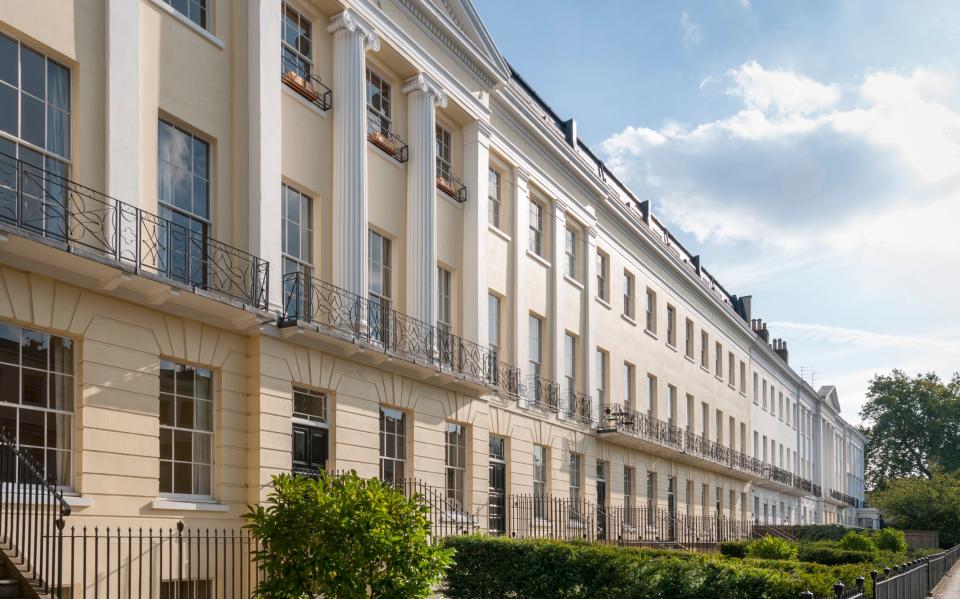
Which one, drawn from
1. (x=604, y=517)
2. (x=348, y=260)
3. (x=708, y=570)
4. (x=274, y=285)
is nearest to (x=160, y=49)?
(x=274, y=285)

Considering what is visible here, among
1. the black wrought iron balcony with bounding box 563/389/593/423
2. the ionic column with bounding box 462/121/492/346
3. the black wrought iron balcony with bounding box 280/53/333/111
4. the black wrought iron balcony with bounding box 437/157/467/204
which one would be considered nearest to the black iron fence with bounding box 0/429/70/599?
the black wrought iron balcony with bounding box 280/53/333/111

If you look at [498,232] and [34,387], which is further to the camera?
[498,232]

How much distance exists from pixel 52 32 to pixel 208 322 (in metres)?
4.45

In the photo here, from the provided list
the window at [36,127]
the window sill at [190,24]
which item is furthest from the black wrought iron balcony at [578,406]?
the window at [36,127]

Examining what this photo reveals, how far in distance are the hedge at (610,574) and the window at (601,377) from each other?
14.1 m

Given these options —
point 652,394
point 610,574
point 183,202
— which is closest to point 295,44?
point 183,202

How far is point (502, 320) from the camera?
25062 mm

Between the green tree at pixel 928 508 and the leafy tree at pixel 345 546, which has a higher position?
the leafy tree at pixel 345 546

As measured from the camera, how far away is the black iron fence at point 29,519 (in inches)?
411

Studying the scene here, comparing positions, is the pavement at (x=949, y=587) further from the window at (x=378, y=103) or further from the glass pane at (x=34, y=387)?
the glass pane at (x=34, y=387)

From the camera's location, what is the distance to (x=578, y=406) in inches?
1129

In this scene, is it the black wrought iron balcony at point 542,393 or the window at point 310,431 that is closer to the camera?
the window at point 310,431

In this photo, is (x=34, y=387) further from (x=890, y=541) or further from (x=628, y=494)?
(x=890, y=541)

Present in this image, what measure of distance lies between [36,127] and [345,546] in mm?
6461
